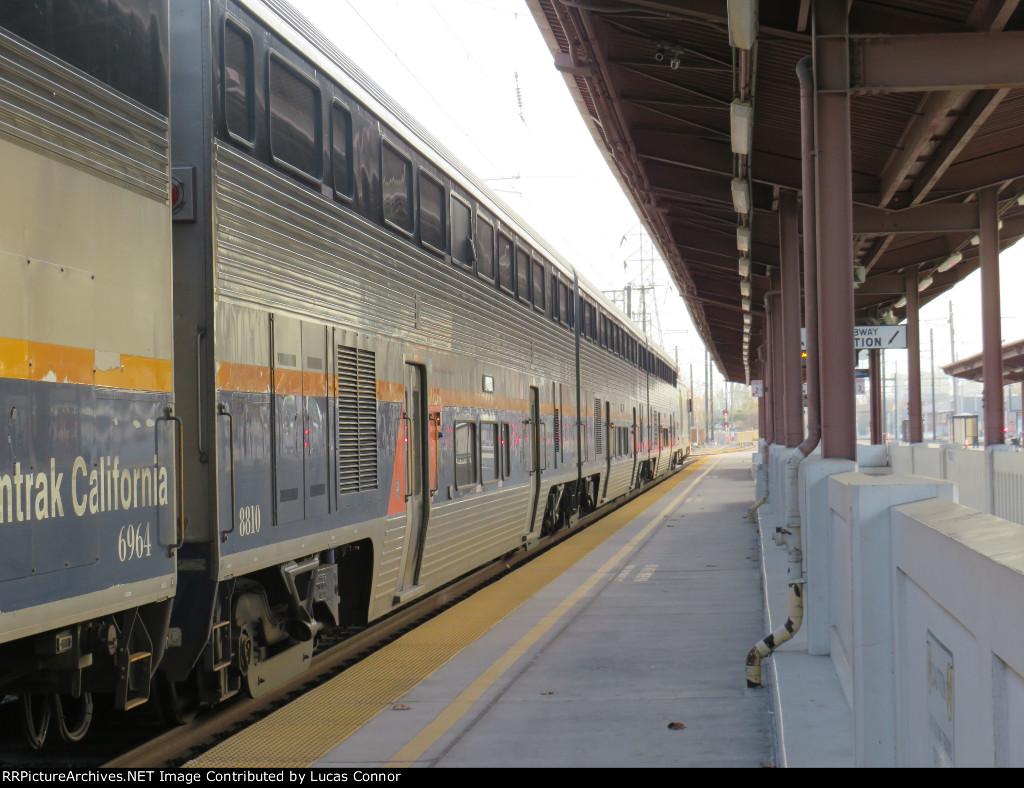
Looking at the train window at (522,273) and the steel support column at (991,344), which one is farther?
the steel support column at (991,344)

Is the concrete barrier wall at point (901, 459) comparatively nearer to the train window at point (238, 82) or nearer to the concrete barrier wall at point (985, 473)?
the concrete barrier wall at point (985, 473)

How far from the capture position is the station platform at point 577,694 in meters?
5.40

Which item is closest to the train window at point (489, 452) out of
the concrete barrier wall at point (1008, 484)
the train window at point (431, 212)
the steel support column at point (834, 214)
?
the train window at point (431, 212)

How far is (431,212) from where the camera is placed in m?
9.65

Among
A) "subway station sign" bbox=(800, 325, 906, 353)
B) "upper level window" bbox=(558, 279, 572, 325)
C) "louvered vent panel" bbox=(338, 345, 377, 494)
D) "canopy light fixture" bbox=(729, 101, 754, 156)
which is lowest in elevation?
"louvered vent panel" bbox=(338, 345, 377, 494)

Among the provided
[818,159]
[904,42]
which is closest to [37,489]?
[818,159]

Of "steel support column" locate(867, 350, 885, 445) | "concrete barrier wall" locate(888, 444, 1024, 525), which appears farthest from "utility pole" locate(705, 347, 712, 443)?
"concrete barrier wall" locate(888, 444, 1024, 525)

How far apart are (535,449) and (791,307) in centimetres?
465

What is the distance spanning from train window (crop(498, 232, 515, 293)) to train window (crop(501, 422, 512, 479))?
5.29 feet

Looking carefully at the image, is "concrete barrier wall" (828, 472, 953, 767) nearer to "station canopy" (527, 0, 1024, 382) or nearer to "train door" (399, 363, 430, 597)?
"station canopy" (527, 0, 1024, 382)

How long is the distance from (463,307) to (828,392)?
140 inches

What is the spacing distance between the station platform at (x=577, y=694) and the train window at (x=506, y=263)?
346 cm

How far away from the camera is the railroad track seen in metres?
5.73

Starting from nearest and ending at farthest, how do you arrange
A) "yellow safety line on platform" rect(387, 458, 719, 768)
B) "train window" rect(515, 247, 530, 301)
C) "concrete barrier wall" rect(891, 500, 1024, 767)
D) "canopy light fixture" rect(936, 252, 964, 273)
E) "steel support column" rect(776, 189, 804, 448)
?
"concrete barrier wall" rect(891, 500, 1024, 767)
"yellow safety line on platform" rect(387, 458, 719, 768)
"train window" rect(515, 247, 530, 301)
"steel support column" rect(776, 189, 804, 448)
"canopy light fixture" rect(936, 252, 964, 273)
